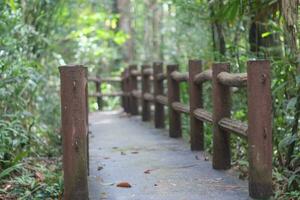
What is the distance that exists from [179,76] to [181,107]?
0.44 meters

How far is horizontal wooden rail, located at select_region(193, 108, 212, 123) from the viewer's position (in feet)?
19.1

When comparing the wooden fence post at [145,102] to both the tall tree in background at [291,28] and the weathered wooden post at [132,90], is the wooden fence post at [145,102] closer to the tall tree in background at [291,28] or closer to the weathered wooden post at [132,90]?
the weathered wooden post at [132,90]

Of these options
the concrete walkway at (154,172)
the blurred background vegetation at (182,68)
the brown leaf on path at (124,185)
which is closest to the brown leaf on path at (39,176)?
the blurred background vegetation at (182,68)

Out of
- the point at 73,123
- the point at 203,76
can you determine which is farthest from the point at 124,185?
the point at 203,76

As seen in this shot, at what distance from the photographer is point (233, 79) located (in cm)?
486

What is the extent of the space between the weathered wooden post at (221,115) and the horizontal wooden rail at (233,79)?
104 mm

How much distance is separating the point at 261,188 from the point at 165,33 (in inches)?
549

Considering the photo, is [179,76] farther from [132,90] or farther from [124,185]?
[132,90]

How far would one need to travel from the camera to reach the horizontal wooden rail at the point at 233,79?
459 centimetres

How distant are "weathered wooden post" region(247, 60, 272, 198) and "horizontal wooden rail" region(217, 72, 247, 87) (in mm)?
293

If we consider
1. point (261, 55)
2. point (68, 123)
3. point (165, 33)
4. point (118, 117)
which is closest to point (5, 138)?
point (68, 123)

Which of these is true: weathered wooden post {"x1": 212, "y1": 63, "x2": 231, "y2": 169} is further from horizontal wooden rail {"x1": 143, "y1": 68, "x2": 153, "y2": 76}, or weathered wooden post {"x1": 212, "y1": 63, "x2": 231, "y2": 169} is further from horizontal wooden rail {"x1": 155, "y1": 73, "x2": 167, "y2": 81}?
horizontal wooden rail {"x1": 143, "y1": 68, "x2": 153, "y2": 76}

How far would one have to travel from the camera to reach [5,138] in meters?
5.59

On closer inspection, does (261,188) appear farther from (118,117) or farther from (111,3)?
(111,3)
